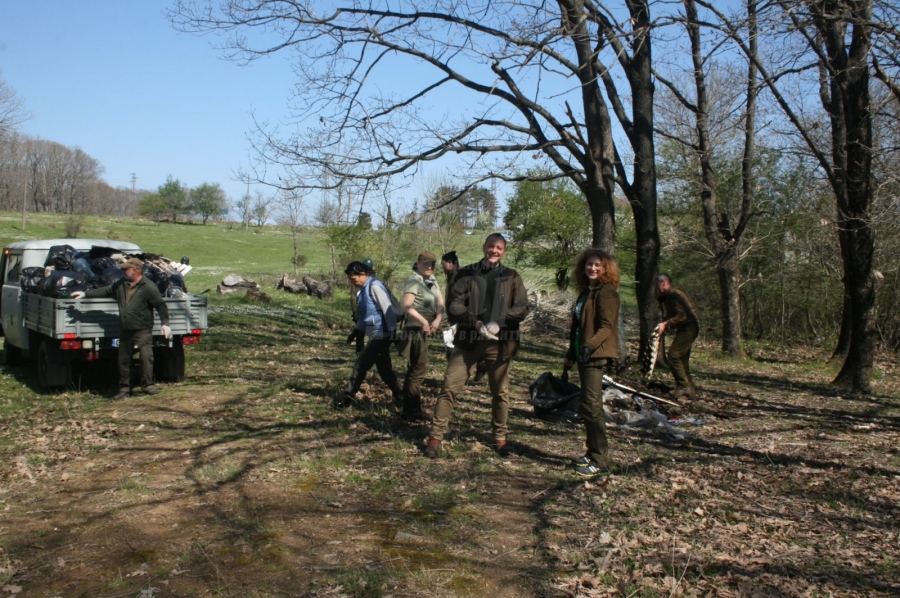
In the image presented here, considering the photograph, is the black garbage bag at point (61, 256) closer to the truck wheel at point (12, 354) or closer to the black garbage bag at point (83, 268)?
the black garbage bag at point (83, 268)

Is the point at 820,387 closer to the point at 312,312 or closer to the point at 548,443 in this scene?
the point at 548,443

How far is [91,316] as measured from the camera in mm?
8914

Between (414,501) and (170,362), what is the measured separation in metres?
5.97

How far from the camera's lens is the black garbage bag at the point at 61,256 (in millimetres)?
10125

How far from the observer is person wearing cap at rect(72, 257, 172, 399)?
8797 millimetres

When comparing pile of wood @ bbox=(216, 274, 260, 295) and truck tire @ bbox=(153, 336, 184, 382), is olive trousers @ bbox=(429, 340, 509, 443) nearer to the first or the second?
truck tire @ bbox=(153, 336, 184, 382)

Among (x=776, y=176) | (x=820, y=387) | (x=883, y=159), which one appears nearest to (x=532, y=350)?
(x=820, y=387)

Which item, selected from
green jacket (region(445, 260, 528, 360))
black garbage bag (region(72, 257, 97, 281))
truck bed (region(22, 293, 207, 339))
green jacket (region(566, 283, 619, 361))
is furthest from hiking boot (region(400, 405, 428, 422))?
black garbage bag (region(72, 257, 97, 281))

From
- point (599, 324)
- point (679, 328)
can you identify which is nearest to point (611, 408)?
point (679, 328)

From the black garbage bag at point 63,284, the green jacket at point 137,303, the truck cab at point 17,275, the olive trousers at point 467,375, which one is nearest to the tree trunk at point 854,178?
the olive trousers at point 467,375

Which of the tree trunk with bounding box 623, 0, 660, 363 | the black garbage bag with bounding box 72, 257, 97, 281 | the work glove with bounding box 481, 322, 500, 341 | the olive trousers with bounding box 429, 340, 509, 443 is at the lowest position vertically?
the olive trousers with bounding box 429, 340, 509, 443

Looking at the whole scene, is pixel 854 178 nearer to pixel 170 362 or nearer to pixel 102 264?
pixel 170 362

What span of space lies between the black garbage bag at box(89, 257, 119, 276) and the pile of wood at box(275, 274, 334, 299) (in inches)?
719

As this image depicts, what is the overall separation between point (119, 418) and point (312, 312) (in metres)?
15.7
